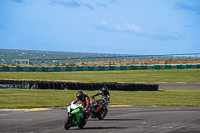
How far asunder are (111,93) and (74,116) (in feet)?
47.7

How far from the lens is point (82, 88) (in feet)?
84.8

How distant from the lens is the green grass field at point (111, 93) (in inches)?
722

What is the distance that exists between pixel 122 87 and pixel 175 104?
7963 millimetres

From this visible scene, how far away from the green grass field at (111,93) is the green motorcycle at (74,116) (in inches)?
274

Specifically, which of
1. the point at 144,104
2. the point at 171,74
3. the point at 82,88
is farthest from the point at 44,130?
the point at 171,74

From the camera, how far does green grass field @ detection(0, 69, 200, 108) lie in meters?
18.3

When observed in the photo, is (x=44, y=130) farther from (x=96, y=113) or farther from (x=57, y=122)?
(x=96, y=113)

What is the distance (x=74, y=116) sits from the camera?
9.58 meters

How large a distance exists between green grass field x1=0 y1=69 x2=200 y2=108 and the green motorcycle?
697cm

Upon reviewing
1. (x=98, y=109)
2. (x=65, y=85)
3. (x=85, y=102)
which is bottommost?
(x=65, y=85)

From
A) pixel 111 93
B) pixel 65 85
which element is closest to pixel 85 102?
pixel 111 93

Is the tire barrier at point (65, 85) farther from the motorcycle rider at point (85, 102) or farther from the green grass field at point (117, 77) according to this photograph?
the motorcycle rider at point (85, 102)

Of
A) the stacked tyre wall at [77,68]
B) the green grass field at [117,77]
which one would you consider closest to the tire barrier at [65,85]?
the green grass field at [117,77]

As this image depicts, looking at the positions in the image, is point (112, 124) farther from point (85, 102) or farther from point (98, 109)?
point (85, 102)
